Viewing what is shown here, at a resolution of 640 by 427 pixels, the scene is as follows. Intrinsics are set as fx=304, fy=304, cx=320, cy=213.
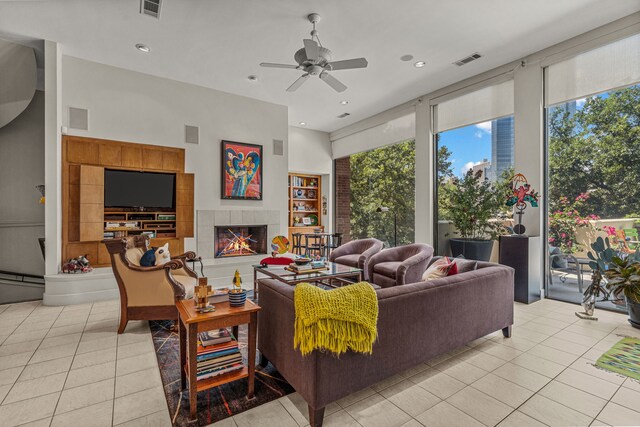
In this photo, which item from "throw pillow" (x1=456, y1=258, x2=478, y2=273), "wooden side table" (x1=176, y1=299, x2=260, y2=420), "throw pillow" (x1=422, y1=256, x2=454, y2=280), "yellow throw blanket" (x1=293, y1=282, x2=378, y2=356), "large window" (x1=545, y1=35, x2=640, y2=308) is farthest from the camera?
"large window" (x1=545, y1=35, x2=640, y2=308)

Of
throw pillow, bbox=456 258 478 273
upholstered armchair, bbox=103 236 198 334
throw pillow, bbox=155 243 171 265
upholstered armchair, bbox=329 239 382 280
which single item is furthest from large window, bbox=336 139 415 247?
upholstered armchair, bbox=103 236 198 334

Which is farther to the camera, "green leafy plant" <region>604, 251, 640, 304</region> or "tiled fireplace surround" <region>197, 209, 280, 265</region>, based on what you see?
"tiled fireplace surround" <region>197, 209, 280, 265</region>

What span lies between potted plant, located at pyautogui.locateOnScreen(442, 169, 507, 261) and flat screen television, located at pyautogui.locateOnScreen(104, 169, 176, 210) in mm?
4885

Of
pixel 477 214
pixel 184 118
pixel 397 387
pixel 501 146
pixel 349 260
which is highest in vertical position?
pixel 184 118

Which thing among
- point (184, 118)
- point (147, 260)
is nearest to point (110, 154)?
point (184, 118)

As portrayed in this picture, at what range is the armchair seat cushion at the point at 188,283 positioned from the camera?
3.12 meters

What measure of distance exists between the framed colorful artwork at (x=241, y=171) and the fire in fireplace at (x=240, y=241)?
65 cm

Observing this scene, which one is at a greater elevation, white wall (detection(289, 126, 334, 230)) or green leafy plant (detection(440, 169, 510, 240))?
white wall (detection(289, 126, 334, 230))

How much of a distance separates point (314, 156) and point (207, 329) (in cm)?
672

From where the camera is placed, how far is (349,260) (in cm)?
499

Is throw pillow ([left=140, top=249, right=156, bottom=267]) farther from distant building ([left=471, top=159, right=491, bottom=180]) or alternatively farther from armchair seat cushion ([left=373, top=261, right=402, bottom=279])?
distant building ([left=471, top=159, right=491, bottom=180])

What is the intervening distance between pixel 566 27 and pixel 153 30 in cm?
503

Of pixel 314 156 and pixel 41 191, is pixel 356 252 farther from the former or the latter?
pixel 41 191

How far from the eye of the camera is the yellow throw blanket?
1.65m
